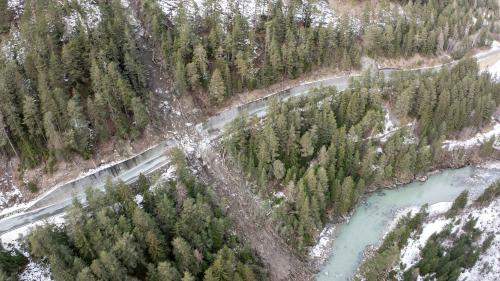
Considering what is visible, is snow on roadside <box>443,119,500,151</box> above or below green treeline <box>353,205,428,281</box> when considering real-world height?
above

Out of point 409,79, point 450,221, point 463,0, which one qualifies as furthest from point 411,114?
point 463,0

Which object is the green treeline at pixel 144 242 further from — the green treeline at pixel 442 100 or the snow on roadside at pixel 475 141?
the snow on roadside at pixel 475 141

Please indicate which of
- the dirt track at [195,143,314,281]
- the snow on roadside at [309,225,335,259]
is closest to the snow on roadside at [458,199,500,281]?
the snow on roadside at [309,225,335,259]

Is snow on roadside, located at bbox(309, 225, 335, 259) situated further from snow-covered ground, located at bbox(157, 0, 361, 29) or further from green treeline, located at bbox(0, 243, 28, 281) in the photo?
snow-covered ground, located at bbox(157, 0, 361, 29)

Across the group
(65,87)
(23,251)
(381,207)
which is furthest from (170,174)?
(381,207)

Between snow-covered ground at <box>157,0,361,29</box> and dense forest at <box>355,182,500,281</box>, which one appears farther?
snow-covered ground at <box>157,0,361,29</box>

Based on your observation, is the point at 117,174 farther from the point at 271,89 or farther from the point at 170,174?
the point at 271,89

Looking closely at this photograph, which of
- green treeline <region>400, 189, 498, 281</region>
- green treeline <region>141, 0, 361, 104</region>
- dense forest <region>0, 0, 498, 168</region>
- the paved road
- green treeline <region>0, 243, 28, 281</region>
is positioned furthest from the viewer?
green treeline <region>141, 0, 361, 104</region>
